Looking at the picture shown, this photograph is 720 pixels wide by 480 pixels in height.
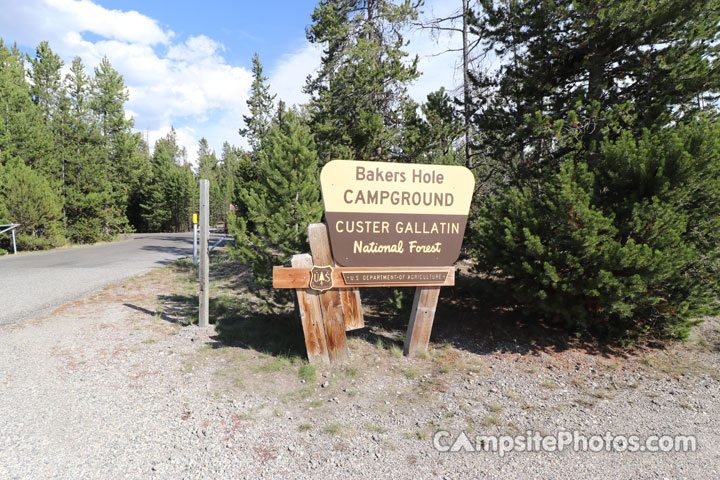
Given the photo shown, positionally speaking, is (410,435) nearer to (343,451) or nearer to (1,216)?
(343,451)

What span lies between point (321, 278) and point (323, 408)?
155 centimetres

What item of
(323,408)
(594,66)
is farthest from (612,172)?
(323,408)

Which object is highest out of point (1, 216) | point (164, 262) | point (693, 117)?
point (693, 117)

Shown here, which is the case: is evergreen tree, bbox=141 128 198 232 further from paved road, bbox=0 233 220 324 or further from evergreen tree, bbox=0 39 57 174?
paved road, bbox=0 233 220 324

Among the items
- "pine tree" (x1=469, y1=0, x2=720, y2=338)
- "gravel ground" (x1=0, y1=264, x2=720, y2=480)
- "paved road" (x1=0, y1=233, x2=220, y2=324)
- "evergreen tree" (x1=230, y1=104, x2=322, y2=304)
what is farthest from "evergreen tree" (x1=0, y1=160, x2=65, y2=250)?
"pine tree" (x1=469, y1=0, x2=720, y2=338)

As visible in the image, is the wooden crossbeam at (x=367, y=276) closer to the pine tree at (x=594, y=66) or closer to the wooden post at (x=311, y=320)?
the wooden post at (x=311, y=320)

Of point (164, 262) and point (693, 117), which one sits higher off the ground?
point (693, 117)

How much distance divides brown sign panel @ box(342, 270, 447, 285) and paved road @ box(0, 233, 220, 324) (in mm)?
6093

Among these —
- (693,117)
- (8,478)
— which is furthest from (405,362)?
A: (693,117)

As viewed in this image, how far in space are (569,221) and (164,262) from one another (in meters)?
14.0

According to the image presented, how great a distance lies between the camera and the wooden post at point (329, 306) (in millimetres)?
4734

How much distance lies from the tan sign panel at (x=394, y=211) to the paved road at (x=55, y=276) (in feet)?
20.3

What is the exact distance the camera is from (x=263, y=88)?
27.6m

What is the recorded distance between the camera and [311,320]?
482 cm
